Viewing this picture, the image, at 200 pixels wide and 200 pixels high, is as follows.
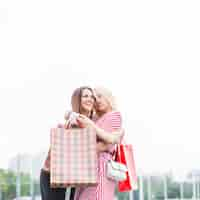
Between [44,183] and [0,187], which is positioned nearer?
[44,183]

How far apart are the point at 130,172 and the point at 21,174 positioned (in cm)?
575

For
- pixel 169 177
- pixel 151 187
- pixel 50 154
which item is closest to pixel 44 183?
pixel 50 154

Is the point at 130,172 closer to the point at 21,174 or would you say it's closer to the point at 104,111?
the point at 104,111

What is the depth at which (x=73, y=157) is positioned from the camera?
1.57 m

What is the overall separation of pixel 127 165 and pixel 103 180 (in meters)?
0.11

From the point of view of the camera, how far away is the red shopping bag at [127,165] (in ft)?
5.58

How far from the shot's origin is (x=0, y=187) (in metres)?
7.31

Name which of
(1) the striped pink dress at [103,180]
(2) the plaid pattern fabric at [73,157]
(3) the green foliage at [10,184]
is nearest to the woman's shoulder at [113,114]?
(1) the striped pink dress at [103,180]

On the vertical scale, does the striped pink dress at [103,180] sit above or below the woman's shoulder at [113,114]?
below

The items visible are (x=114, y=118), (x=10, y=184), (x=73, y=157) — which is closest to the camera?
(x=73, y=157)

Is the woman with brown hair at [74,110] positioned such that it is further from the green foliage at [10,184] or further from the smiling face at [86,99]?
the green foliage at [10,184]

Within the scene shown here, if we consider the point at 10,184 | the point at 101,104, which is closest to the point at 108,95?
the point at 101,104

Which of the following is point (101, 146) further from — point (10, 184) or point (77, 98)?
point (10, 184)

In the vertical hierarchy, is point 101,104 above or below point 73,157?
above
